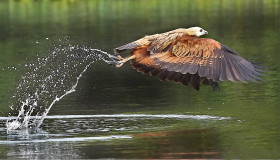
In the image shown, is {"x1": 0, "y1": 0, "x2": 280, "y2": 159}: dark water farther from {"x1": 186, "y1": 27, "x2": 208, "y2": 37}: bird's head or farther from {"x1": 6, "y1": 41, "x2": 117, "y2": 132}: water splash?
{"x1": 186, "y1": 27, "x2": 208, "y2": 37}: bird's head

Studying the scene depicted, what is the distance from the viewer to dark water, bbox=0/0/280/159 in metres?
11.9

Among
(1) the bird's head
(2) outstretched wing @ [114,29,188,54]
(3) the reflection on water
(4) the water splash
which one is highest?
(1) the bird's head

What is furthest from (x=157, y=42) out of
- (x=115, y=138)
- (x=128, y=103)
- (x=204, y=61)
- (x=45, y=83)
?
(x=45, y=83)

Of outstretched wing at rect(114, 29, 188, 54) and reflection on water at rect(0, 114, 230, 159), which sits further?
outstretched wing at rect(114, 29, 188, 54)

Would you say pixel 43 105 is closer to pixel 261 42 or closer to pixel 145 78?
pixel 145 78

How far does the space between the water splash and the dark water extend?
58 mm

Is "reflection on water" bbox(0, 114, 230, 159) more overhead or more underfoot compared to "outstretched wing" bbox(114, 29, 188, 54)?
more underfoot

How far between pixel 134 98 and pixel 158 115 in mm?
2140

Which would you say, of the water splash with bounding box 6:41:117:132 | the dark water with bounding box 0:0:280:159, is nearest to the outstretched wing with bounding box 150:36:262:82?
the dark water with bounding box 0:0:280:159

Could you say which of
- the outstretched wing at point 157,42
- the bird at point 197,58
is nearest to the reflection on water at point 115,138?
the bird at point 197,58

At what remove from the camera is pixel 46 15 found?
38219 millimetres

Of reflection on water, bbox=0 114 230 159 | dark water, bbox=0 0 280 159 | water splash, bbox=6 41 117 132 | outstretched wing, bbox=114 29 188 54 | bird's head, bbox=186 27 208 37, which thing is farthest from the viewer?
water splash, bbox=6 41 117 132

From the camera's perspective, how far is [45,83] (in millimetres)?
19797

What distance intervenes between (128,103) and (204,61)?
11.9ft
